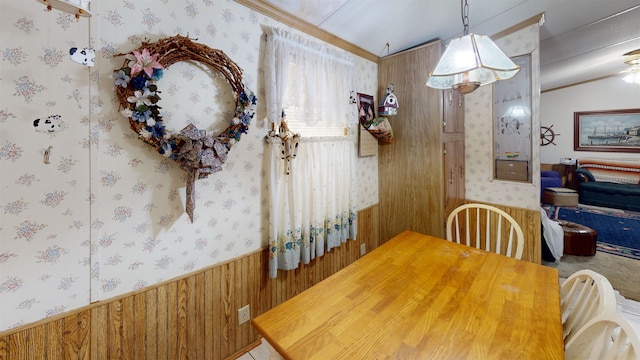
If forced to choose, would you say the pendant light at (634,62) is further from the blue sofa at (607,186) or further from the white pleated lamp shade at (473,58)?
the white pleated lamp shade at (473,58)

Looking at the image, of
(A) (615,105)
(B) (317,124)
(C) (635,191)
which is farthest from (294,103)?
(A) (615,105)

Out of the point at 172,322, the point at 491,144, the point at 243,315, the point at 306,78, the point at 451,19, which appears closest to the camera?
the point at 172,322

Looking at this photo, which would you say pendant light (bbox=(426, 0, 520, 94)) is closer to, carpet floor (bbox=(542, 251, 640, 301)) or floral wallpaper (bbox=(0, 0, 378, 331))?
floral wallpaper (bbox=(0, 0, 378, 331))

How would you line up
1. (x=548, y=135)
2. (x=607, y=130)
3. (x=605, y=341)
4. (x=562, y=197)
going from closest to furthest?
(x=605, y=341), (x=562, y=197), (x=607, y=130), (x=548, y=135)

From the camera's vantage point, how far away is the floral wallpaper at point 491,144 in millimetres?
2275

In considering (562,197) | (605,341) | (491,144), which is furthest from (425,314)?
(562,197)

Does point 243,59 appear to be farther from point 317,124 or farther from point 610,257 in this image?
point 610,257

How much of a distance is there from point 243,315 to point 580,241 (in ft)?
12.4

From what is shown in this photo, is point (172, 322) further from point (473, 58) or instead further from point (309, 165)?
point (473, 58)

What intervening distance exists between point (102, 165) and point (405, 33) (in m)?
2.58

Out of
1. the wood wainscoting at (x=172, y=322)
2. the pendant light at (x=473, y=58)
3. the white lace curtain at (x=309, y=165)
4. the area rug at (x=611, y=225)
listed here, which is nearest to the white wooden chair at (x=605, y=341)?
the pendant light at (x=473, y=58)

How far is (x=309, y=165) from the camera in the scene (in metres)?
2.07

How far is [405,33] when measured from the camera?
242cm

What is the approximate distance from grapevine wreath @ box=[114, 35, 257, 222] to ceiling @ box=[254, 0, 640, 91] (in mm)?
655
